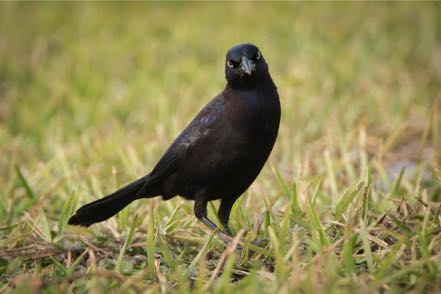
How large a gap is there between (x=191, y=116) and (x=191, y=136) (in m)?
2.32

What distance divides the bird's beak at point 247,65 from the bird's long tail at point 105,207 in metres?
0.86

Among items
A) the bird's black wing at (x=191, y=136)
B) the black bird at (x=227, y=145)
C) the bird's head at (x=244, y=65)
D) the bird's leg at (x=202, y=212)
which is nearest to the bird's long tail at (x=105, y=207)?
the black bird at (x=227, y=145)

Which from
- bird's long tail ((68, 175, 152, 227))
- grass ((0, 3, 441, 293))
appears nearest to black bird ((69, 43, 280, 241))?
bird's long tail ((68, 175, 152, 227))

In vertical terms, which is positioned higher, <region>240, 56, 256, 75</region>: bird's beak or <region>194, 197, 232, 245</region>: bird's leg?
<region>240, 56, 256, 75</region>: bird's beak

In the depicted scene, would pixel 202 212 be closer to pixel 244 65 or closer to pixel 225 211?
pixel 225 211

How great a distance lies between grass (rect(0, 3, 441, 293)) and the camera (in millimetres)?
2973

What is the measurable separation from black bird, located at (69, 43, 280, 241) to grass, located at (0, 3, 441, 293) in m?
0.13

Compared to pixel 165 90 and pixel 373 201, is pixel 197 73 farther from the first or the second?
pixel 373 201

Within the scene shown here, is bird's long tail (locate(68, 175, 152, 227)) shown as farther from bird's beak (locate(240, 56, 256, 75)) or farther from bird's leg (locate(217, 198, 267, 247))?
bird's beak (locate(240, 56, 256, 75))

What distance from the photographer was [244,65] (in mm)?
3471

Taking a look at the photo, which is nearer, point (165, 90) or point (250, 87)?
point (250, 87)

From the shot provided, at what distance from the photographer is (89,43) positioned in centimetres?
842

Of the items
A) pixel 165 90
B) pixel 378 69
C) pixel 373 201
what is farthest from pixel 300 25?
pixel 373 201

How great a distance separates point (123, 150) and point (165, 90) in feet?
5.56
